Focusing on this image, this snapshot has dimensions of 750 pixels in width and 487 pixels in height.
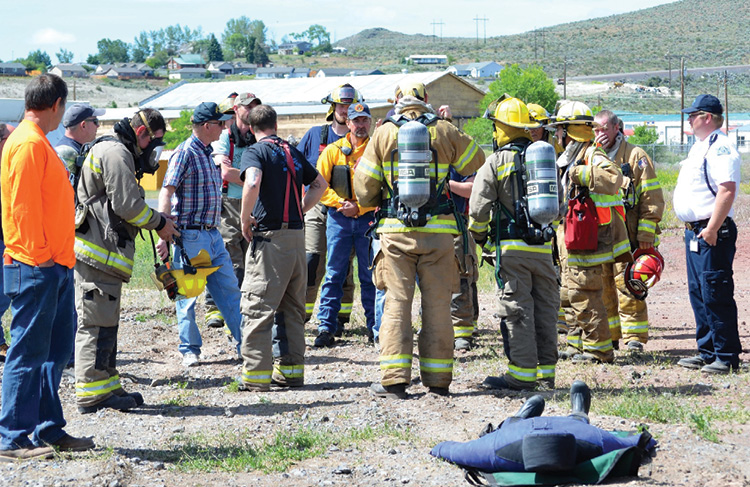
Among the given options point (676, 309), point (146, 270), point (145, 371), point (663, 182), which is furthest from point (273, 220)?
point (663, 182)

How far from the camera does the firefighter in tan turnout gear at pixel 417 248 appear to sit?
6770 millimetres

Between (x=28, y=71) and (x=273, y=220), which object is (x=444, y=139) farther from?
(x=28, y=71)

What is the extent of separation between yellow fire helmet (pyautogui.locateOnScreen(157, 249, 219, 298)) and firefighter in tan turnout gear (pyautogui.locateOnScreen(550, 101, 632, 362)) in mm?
3190

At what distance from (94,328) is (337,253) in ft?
10.1

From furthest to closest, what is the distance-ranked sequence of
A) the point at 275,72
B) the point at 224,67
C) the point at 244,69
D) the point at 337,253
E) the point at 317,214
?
the point at 244,69, the point at 224,67, the point at 275,72, the point at 317,214, the point at 337,253

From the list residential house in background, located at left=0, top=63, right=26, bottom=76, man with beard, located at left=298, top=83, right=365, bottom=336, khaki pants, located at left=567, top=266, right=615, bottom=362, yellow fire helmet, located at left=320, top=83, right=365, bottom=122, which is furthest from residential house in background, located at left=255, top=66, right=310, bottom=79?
khaki pants, located at left=567, top=266, right=615, bottom=362

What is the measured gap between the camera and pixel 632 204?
850 cm

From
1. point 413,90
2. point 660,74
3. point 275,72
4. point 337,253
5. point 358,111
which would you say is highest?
point 275,72

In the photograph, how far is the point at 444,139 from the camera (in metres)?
6.80

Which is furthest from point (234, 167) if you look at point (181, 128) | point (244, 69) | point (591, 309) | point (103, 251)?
point (244, 69)

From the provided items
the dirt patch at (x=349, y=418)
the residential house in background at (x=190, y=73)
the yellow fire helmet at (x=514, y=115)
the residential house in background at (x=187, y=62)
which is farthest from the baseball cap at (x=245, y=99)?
the residential house in background at (x=187, y=62)

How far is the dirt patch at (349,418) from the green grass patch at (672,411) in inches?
1.3

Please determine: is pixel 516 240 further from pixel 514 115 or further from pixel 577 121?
pixel 577 121

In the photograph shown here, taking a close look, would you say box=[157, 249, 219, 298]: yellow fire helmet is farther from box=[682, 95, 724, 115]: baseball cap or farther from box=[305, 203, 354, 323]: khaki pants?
box=[682, 95, 724, 115]: baseball cap
